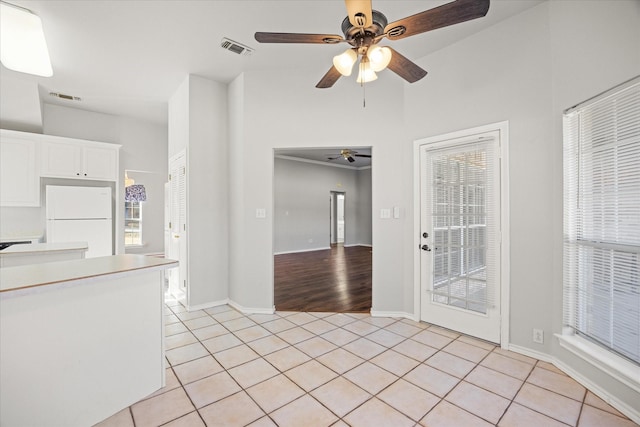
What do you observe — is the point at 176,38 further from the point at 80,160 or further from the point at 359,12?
the point at 80,160

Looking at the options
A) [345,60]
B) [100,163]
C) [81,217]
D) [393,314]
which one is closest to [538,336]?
[393,314]

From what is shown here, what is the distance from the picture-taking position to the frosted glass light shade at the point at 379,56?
6.10 feet

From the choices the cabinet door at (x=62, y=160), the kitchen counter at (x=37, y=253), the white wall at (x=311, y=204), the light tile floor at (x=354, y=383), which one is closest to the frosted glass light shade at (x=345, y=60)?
the light tile floor at (x=354, y=383)

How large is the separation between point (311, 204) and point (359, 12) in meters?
7.63

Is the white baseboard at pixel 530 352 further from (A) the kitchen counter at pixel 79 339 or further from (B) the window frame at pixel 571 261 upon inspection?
(A) the kitchen counter at pixel 79 339

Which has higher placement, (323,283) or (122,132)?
(122,132)

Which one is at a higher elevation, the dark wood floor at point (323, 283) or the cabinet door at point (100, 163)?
the cabinet door at point (100, 163)

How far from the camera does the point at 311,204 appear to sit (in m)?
9.18

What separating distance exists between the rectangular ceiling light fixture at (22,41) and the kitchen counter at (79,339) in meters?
2.24

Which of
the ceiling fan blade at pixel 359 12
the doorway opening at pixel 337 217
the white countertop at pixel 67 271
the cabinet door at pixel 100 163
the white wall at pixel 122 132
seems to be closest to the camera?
the white countertop at pixel 67 271

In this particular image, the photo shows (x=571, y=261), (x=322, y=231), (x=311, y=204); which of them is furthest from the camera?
(x=322, y=231)

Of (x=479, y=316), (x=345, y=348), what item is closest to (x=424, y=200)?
(x=479, y=316)

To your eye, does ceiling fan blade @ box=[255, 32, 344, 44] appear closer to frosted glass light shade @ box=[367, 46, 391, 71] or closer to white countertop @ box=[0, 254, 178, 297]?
frosted glass light shade @ box=[367, 46, 391, 71]

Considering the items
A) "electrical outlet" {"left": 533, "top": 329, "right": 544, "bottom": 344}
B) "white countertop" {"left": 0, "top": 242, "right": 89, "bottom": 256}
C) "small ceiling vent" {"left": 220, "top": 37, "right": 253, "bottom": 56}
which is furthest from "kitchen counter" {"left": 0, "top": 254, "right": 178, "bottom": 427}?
"electrical outlet" {"left": 533, "top": 329, "right": 544, "bottom": 344}
